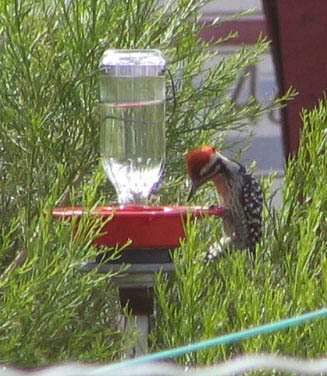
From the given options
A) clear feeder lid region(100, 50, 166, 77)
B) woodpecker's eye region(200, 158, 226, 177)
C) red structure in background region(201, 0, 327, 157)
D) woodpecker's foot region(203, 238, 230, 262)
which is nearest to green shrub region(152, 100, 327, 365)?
woodpecker's foot region(203, 238, 230, 262)

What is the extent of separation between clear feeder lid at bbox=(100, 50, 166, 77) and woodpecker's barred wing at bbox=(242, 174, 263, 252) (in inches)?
23.3

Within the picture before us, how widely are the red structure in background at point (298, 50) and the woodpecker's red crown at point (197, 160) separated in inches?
75.3

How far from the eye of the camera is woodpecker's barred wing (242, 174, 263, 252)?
346cm

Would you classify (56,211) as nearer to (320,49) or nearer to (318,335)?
(318,335)

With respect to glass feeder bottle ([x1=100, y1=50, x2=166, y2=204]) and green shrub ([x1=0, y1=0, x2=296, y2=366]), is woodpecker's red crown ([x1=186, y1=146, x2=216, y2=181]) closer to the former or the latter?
glass feeder bottle ([x1=100, y1=50, x2=166, y2=204])

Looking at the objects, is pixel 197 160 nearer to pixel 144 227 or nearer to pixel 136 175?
pixel 136 175

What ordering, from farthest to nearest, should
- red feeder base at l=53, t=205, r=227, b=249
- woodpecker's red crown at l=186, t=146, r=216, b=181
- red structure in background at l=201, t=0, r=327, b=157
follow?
red structure in background at l=201, t=0, r=327, b=157 → woodpecker's red crown at l=186, t=146, r=216, b=181 → red feeder base at l=53, t=205, r=227, b=249

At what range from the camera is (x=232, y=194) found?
3.77 m

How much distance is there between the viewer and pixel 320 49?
5.18 meters

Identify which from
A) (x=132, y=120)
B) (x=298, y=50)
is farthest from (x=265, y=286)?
(x=298, y=50)

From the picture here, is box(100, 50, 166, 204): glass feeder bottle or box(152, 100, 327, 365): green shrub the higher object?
box(100, 50, 166, 204): glass feeder bottle

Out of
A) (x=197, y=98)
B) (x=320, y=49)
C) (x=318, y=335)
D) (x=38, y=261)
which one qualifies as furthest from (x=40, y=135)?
(x=320, y=49)

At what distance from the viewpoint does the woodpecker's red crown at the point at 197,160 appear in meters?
3.19

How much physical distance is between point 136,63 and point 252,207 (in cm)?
71
